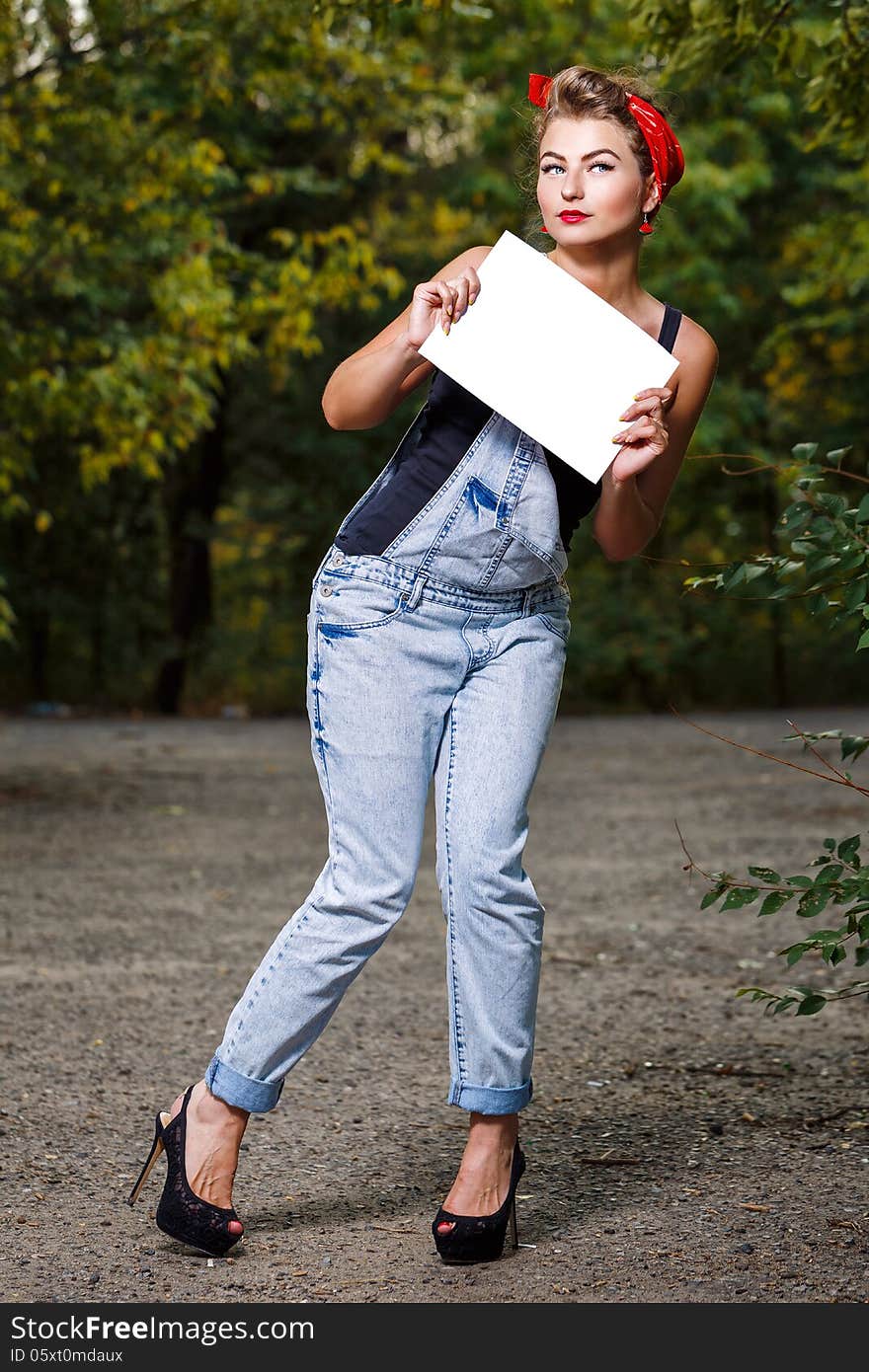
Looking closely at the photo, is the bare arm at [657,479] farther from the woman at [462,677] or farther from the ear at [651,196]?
the ear at [651,196]

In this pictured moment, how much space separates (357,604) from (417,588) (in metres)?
0.11

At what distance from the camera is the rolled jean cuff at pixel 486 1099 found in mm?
3025

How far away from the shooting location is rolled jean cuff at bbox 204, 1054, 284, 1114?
3.04 metres

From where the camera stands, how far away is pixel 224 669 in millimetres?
19578

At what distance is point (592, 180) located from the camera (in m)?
2.91

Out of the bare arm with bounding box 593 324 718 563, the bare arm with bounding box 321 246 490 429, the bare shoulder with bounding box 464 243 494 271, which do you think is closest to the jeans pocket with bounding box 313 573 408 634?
the bare arm with bounding box 321 246 490 429

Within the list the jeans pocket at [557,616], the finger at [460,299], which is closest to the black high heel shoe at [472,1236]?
the jeans pocket at [557,616]

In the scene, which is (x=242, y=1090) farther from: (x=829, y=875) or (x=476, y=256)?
(x=476, y=256)

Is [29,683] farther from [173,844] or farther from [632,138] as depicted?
[632,138]

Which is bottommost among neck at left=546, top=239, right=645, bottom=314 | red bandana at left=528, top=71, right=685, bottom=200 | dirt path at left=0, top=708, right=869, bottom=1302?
dirt path at left=0, top=708, right=869, bottom=1302

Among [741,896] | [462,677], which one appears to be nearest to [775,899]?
[741,896]

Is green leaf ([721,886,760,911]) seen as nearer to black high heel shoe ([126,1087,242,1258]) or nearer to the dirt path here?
the dirt path

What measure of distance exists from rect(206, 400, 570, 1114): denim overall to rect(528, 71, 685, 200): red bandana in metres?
0.51

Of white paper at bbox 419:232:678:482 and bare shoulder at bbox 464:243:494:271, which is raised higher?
bare shoulder at bbox 464:243:494:271
